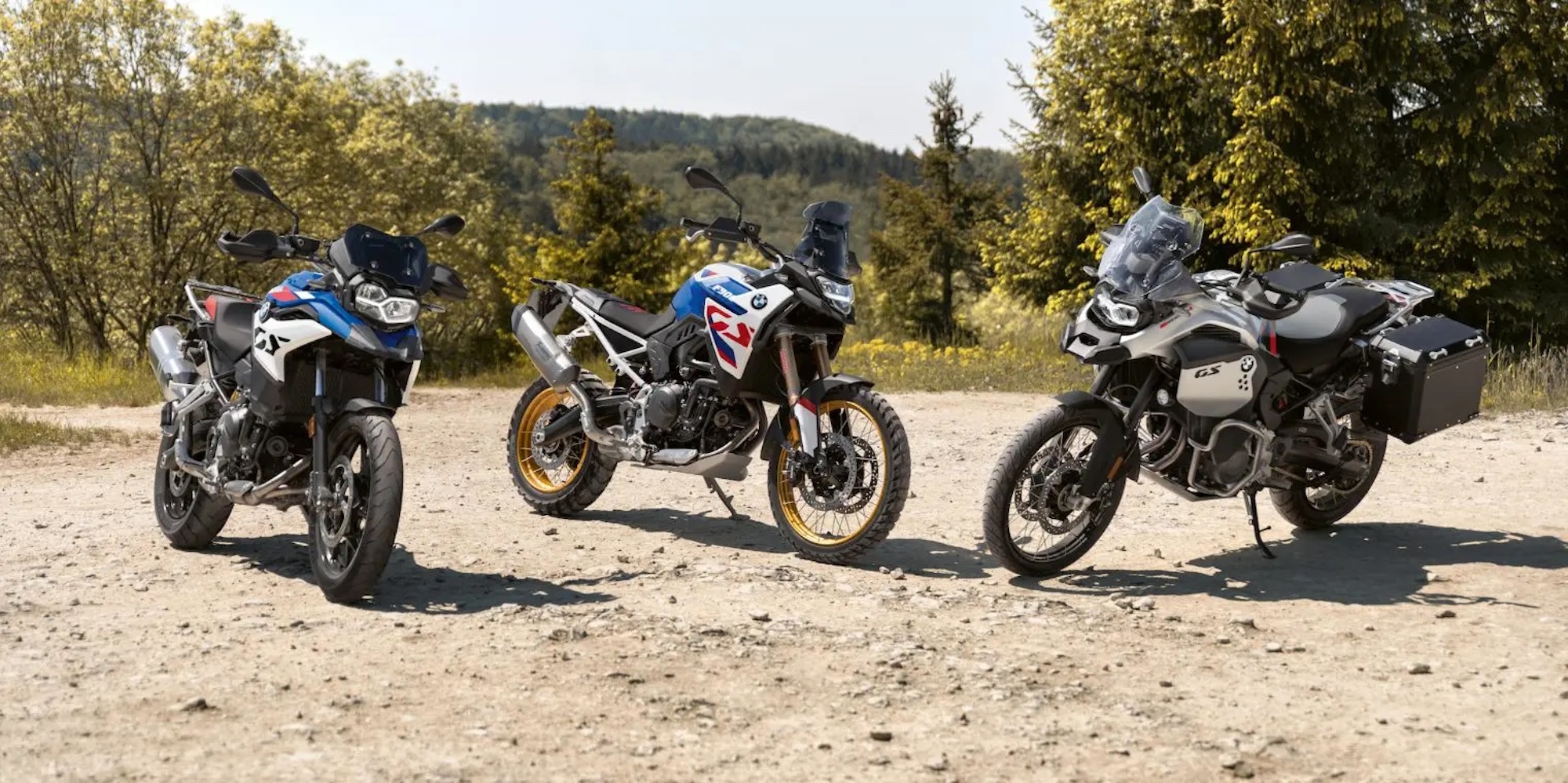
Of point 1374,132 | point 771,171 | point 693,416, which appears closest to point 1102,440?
point 693,416

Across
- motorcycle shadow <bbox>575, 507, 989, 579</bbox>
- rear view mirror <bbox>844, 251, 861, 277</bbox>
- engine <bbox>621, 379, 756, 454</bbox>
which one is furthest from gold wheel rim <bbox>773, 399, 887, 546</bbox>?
rear view mirror <bbox>844, 251, 861, 277</bbox>

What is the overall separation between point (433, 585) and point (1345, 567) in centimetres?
404

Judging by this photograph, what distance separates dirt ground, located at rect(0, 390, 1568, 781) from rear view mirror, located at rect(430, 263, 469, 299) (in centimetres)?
123

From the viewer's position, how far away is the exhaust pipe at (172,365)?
711 centimetres

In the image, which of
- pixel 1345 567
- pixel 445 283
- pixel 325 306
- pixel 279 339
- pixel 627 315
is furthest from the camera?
pixel 627 315

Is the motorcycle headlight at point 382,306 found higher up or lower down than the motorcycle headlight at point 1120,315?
lower down

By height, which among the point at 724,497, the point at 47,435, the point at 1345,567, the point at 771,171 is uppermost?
the point at 771,171

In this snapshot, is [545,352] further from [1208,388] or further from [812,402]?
[1208,388]

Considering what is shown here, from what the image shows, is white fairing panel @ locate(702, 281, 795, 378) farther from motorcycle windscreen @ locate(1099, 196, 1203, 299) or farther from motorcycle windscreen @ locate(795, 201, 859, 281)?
motorcycle windscreen @ locate(1099, 196, 1203, 299)

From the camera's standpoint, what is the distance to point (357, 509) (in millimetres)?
5762

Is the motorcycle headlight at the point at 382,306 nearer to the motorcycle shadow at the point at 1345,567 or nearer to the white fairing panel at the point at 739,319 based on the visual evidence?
the white fairing panel at the point at 739,319

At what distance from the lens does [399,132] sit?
53.6m

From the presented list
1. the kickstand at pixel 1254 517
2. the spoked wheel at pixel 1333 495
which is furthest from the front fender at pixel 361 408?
the spoked wheel at pixel 1333 495

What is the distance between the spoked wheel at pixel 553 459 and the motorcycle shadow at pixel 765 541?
168 millimetres
